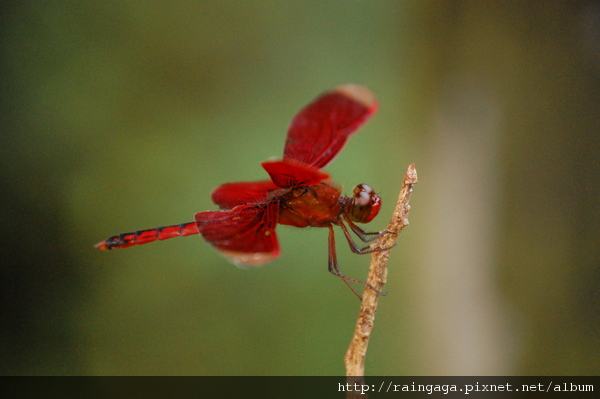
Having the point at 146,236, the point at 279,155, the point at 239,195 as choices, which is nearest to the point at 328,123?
the point at 239,195

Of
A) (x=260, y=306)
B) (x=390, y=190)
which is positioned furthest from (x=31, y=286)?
(x=390, y=190)

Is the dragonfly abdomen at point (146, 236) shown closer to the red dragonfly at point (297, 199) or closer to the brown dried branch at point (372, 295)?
the red dragonfly at point (297, 199)

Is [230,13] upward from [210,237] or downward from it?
upward

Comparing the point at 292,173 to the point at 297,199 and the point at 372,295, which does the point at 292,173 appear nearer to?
the point at 297,199

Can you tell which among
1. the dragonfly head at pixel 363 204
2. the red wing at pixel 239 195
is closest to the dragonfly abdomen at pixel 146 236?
the red wing at pixel 239 195

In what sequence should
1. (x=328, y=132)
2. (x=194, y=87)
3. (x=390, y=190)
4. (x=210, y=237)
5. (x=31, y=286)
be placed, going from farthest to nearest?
(x=390, y=190) < (x=194, y=87) < (x=31, y=286) < (x=328, y=132) < (x=210, y=237)

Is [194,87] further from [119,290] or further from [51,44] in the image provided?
[119,290]

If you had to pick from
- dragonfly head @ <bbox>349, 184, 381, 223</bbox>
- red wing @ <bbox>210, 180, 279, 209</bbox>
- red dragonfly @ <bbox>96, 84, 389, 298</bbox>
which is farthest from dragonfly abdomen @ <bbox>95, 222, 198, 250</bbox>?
dragonfly head @ <bbox>349, 184, 381, 223</bbox>
